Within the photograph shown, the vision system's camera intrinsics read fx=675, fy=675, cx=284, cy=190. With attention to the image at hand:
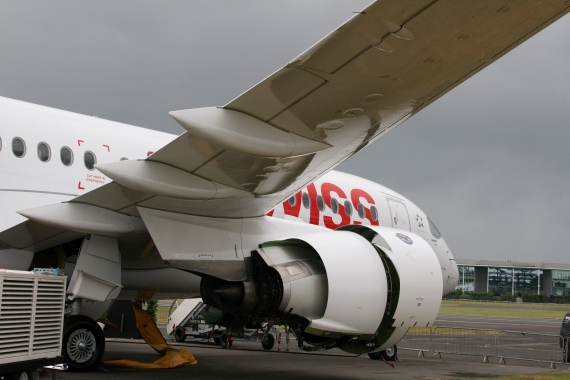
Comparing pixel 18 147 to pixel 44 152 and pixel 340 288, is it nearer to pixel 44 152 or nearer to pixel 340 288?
pixel 44 152

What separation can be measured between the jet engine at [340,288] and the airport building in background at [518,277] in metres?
98.0

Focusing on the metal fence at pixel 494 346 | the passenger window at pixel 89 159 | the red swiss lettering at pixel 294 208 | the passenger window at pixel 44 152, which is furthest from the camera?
the metal fence at pixel 494 346

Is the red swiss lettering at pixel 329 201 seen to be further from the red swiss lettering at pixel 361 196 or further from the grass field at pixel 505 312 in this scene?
the grass field at pixel 505 312

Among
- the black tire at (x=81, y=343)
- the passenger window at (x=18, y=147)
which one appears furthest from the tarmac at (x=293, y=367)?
the passenger window at (x=18, y=147)

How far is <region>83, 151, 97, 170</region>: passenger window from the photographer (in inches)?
410

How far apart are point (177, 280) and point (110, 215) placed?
125 inches

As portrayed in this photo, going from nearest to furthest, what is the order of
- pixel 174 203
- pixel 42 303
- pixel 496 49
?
pixel 496 49
pixel 42 303
pixel 174 203

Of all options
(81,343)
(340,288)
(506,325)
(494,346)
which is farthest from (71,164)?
(506,325)

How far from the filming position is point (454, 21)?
219 inches

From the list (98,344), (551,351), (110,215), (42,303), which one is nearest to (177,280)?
(98,344)

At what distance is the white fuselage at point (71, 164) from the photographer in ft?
31.4

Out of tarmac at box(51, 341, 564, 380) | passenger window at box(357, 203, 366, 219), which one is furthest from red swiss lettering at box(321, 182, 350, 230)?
tarmac at box(51, 341, 564, 380)

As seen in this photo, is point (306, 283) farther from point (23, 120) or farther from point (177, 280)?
point (23, 120)

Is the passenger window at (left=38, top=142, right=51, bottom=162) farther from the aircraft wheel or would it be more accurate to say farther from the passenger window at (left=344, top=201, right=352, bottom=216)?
the aircraft wheel
